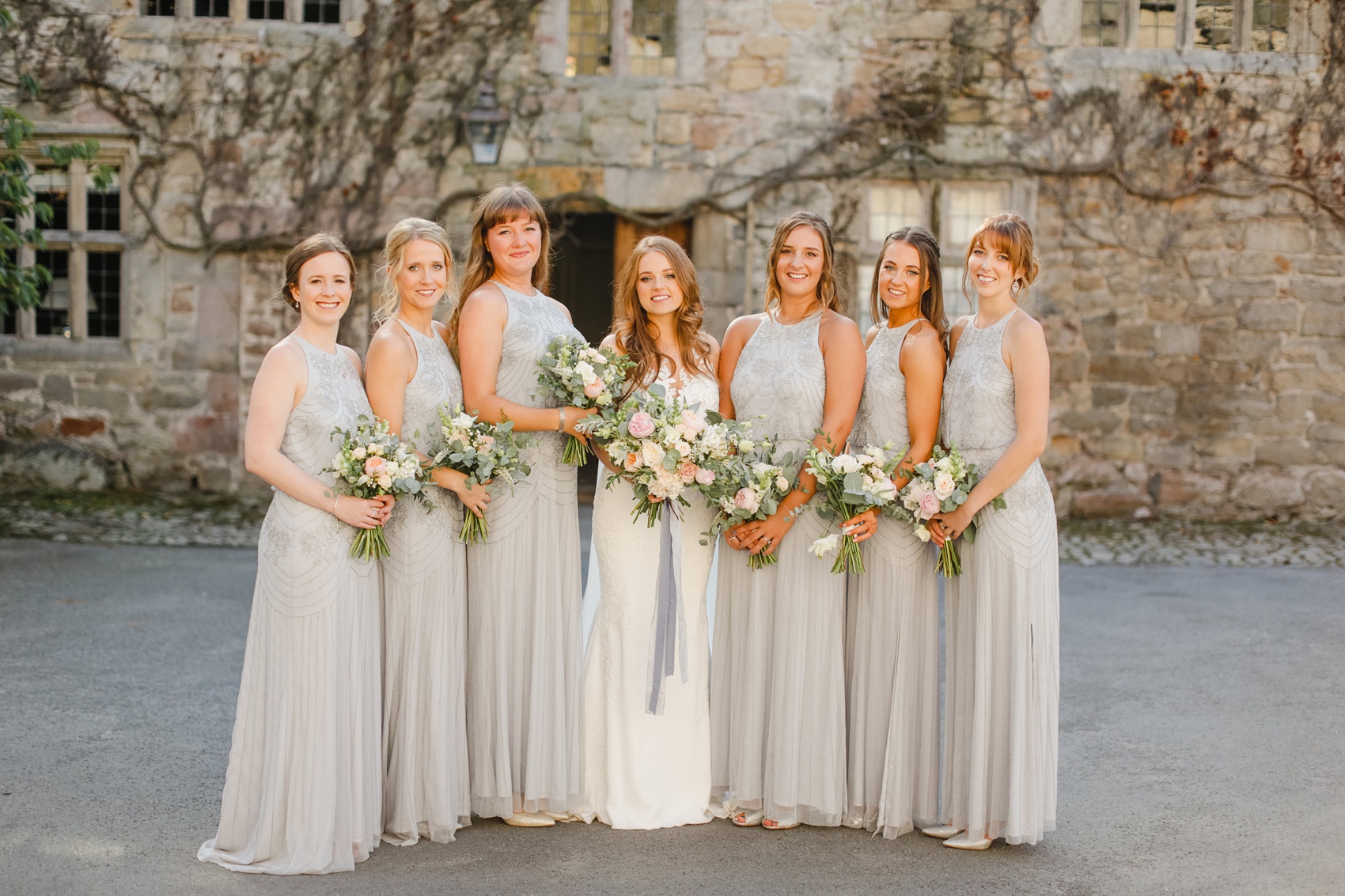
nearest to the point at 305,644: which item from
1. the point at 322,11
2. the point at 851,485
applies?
the point at 851,485

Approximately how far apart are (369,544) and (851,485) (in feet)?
5.43

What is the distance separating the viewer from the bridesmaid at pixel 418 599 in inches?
169

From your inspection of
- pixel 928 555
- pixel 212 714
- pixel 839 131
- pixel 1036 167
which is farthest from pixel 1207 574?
pixel 212 714

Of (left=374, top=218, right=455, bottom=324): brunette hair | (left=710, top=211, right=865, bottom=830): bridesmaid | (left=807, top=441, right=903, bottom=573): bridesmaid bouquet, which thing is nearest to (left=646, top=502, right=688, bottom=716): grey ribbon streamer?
(left=710, top=211, right=865, bottom=830): bridesmaid

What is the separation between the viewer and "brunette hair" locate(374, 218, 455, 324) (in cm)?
437

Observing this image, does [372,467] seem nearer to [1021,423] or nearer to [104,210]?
[1021,423]

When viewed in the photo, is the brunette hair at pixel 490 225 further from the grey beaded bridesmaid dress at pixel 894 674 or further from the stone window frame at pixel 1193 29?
the stone window frame at pixel 1193 29

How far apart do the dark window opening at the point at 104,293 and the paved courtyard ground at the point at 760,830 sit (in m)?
4.74

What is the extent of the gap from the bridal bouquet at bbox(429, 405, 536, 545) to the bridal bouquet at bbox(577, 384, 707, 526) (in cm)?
27

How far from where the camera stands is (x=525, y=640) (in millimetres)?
4535

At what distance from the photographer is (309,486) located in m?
4.01

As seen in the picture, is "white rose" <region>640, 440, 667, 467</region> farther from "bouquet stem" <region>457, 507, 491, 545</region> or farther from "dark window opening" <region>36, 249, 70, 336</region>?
"dark window opening" <region>36, 249, 70, 336</region>

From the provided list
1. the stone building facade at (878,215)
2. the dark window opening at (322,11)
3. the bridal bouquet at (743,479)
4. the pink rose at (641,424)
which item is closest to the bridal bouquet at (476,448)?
the pink rose at (641,424)

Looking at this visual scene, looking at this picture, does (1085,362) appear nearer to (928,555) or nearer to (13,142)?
(928,555)
